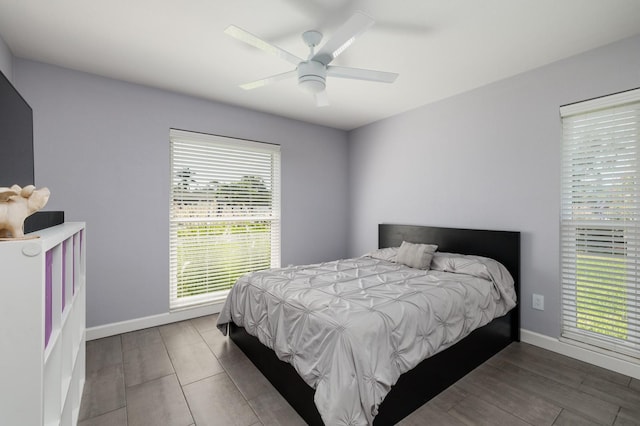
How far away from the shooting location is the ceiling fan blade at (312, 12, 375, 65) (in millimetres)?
1561

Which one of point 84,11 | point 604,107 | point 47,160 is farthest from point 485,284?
point 47,160

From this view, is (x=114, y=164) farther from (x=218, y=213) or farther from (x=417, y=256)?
(x=417, y=256)

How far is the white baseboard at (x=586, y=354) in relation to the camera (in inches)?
86.6

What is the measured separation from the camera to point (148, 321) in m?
3.06

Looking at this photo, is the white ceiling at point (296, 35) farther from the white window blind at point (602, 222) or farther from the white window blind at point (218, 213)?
the white window blind at point (218, 213)

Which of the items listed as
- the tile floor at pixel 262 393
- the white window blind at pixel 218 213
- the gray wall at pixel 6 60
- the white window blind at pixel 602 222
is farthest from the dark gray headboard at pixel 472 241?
the gray wall at pixel 6 60

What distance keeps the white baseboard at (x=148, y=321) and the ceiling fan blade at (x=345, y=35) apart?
2911 millimetres

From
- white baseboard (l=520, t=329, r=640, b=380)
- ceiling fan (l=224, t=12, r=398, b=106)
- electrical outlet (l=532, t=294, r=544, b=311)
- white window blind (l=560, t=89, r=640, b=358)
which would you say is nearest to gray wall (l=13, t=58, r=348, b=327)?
ceiling fan (l=224, t=12, r=398, b=106)

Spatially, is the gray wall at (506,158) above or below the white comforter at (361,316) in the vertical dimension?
above

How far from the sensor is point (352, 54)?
2422 millimetres

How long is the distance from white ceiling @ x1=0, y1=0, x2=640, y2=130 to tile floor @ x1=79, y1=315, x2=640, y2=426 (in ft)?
8.28

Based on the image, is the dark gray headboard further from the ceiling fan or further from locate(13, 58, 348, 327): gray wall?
locate(13, 58, 348, 327): gray wall

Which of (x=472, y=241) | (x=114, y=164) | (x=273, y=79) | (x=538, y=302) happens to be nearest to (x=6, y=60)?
(x=114, y=164)

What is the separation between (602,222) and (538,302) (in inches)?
33.5
